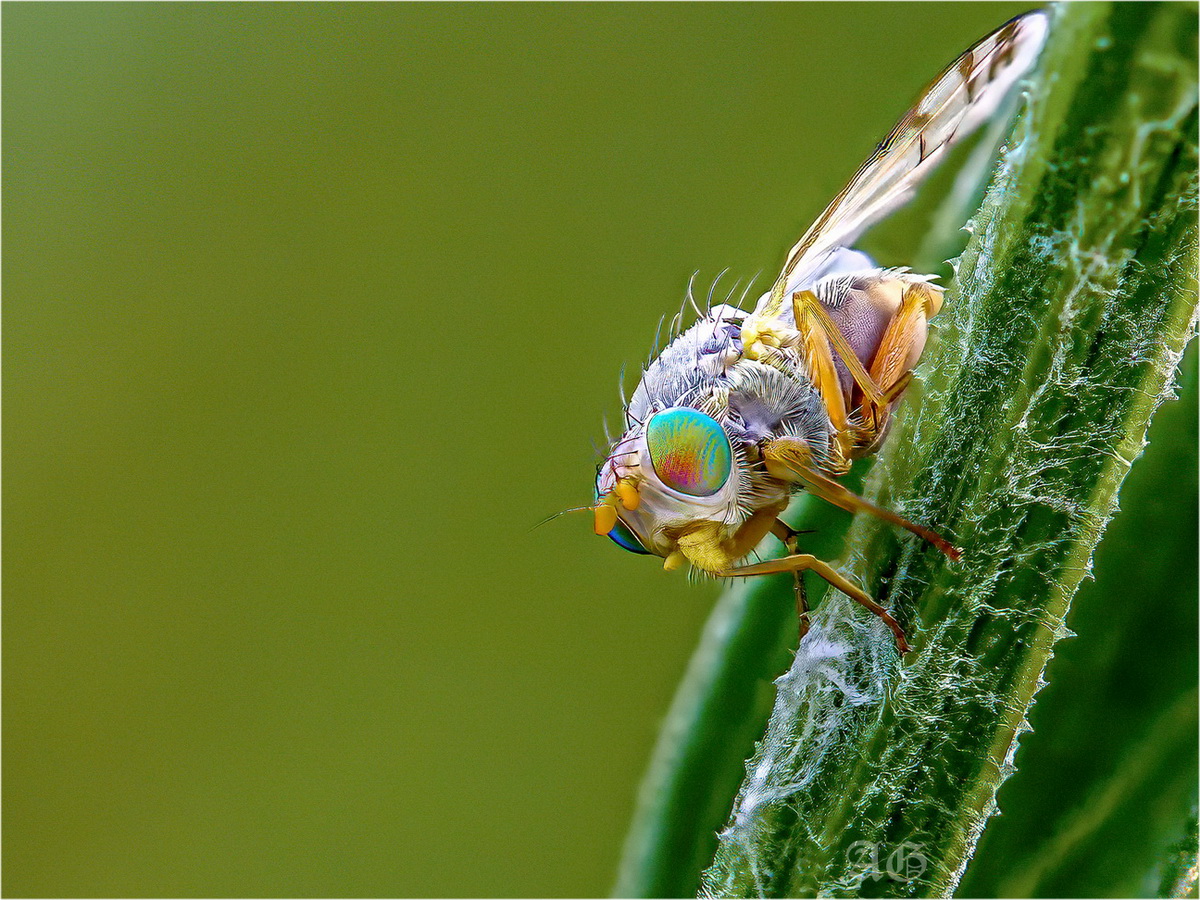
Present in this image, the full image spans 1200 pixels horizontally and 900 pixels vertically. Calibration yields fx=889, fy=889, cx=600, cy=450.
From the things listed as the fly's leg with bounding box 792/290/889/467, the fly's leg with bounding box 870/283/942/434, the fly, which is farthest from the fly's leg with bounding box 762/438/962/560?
the fly's leg with bounding box 870/283/942/434

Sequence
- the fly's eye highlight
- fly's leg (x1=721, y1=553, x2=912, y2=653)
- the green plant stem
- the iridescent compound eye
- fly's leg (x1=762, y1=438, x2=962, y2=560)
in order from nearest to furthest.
Answer: the green plant stem < fly's leg (x1=721, y1=553, x2=912, y2=653) < fly's leg (x1=762, y1=438, x2=962, y2=560) < the iridescent compound eye < the fly's eye highlight

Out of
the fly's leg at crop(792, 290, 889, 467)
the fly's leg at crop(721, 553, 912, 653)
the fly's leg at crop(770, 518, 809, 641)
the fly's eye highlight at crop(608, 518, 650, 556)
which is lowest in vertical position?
the fly's eye highlight at crop(608, 518, 650, 556)

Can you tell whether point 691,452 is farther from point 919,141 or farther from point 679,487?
point 919,141

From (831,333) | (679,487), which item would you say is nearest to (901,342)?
(831,333)

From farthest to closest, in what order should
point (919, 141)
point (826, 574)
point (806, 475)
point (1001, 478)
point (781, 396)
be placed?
point (919, 141), point (781, 396), point (806, 475), point (826, 574), point (1001, 478)

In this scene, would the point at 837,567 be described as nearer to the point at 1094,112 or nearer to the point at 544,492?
the point at 1094,112

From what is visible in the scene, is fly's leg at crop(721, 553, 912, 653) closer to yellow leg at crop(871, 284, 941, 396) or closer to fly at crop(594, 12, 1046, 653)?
fly at crop(594, 12, 1046, 653)

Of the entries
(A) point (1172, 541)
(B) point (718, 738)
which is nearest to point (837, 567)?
(B) point (718, 738)
